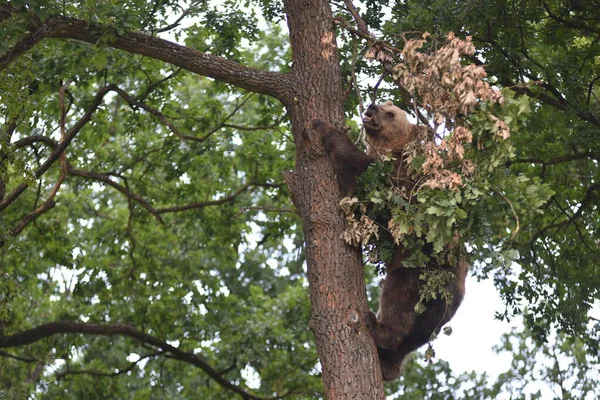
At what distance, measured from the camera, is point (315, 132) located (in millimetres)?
6328

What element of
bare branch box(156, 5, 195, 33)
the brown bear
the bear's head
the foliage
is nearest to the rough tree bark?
the brown bear

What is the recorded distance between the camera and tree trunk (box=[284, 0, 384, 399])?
550 cm

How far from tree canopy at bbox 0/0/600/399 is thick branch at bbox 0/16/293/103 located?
0.7 inches

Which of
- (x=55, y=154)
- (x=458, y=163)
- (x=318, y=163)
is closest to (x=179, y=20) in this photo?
(x=55, y=154)

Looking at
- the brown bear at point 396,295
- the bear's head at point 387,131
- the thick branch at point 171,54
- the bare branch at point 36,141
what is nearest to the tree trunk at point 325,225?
the brown bear at point 396,295

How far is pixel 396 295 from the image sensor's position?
264 inches

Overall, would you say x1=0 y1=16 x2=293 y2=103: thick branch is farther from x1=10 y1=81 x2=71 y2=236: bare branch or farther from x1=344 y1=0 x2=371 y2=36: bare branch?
x1=10 y1=81 x2=71 y2=236: bare branch

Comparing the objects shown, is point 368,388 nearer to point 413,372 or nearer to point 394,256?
point 394,256

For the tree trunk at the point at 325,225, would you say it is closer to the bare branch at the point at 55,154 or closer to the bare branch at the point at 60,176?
the bare branch at the point at 55,154

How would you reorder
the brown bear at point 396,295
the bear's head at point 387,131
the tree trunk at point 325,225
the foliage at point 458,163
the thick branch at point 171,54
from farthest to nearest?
the bear's head at point 387,131 → the thick branch at point 171,54 → the brown bear at point 396,295 → the tree trunk at point 325,225 → the foliage at point 458,163

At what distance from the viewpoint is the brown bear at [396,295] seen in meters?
6.27

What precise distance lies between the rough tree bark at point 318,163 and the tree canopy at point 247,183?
0.05 ft

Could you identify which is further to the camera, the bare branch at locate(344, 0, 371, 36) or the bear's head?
the bear's head

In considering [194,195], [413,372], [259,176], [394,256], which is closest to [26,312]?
[194,195]
